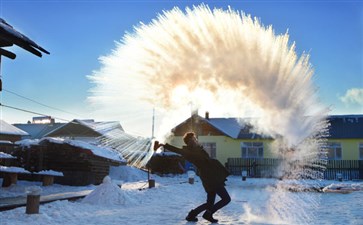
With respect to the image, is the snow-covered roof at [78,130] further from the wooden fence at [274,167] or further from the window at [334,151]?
the window at [334,151]

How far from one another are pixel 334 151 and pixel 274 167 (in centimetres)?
627

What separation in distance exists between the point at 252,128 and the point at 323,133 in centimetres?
641

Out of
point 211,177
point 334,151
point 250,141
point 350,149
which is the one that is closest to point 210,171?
point 211,177

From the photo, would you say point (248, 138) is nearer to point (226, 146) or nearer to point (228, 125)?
point (226, 146)

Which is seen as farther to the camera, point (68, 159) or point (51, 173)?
point (68, 159)

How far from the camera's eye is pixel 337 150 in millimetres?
34938

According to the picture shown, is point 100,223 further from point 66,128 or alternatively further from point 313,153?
point 66,128

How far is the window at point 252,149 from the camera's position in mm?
36438

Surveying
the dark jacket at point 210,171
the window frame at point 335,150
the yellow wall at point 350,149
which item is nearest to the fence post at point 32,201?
the dark jacket at point 210,171

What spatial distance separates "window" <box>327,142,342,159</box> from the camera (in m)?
34.8

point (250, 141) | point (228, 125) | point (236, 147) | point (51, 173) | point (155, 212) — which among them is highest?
point (228, 125)

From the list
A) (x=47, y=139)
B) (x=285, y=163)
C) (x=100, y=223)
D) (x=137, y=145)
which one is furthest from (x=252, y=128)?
(x=100, y=223)

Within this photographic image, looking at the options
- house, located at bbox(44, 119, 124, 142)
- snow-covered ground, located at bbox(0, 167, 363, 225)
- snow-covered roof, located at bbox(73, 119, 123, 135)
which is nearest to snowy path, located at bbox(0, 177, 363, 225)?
snow-covered ground, located at bbox(0, 167, 363, 225)

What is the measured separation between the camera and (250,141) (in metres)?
36.6
